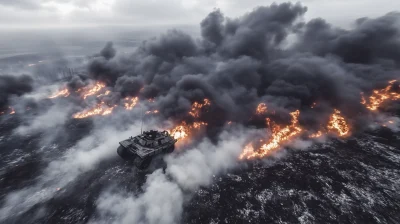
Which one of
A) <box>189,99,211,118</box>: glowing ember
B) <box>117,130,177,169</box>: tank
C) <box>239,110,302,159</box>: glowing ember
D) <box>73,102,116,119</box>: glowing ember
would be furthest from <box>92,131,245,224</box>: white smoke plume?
<box>73,102,116,119</box>: glowing ember

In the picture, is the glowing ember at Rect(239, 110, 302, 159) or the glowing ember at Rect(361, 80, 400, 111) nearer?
the glowing ember at Rect(239, 110, 302, 159)

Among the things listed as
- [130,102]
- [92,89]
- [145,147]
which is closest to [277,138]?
[145,147]

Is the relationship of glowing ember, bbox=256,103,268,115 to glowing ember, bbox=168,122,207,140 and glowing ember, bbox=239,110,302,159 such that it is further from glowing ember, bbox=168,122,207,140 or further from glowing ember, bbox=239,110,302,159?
glowing ember, bbox=168,122,207,140

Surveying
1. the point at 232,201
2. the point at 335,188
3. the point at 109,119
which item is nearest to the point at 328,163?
the point at 335,188

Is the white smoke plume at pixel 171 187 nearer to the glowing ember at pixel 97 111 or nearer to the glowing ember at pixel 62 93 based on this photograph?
the glowing ember at pixel 97 111

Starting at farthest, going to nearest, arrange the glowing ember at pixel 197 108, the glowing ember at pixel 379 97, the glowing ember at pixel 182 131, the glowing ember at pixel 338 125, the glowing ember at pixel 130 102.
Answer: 1. the glowing ember at pixel 130 102
2. the glowing ember at pixel 379 97
3. the glowing ember at pixel 197 108
4. the glowing ember at pixel 338 125
5. the glowing ember at pixel 182 131

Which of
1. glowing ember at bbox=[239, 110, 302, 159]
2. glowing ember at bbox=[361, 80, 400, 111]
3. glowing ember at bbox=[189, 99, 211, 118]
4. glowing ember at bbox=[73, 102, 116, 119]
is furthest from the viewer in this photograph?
glowing ember at bbox=[361, 80, 400, 111]

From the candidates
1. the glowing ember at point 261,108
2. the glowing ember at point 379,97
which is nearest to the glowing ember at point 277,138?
the glowing ember at point 261,108

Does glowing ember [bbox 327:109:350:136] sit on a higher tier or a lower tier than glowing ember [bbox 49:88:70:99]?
higher
